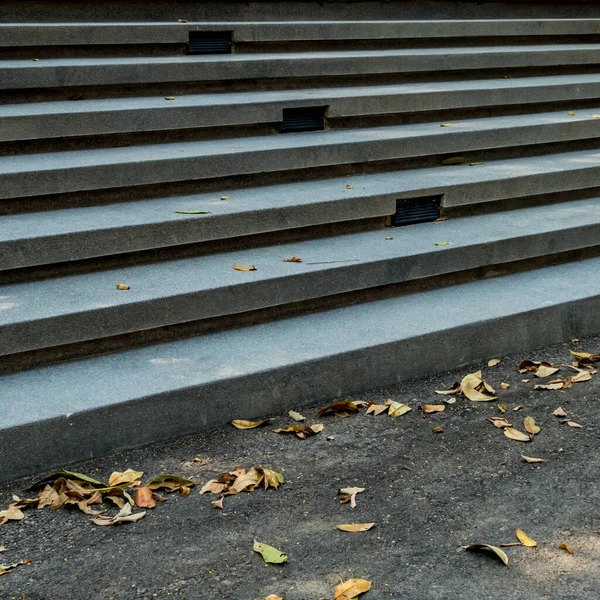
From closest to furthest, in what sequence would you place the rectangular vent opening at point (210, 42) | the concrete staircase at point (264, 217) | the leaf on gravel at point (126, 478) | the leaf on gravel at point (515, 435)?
the leaf on gravel at point (126, 478) → the leaf on gravel at point (515, 435) → the concrete staircase at point (264, 217) → the rectangular vent opening at point (210, 42)

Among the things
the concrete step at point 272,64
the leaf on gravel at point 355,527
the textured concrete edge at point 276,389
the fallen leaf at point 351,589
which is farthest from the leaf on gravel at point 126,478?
the concrete step at point 272,64

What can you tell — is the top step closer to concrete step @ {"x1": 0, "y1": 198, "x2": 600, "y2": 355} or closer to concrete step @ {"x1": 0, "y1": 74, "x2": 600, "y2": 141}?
concrete step @ {"x1": 0, "y1": 74, "x2": 600, "y2": 141}

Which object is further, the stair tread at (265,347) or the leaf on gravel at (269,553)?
the stair tread at (265,347)

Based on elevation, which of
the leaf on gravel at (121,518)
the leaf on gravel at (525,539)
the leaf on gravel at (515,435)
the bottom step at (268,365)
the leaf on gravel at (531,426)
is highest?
the bottom step at (268,365)

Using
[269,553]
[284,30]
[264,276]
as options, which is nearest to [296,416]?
[264,276]

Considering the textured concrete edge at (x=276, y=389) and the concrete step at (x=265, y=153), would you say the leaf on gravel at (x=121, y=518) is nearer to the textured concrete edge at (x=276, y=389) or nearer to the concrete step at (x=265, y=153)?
the textured concrete edge at (x=276, y=389)

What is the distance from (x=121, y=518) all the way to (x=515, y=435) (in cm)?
174

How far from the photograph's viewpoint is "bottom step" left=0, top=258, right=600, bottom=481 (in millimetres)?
3613

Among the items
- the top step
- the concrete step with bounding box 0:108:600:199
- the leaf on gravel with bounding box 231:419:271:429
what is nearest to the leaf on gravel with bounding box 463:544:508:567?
the leaf on gravel with bounding box 231:419:271:429

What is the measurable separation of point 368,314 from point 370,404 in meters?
0.61

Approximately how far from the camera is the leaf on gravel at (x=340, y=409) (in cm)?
410

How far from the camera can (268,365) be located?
401 centimetres

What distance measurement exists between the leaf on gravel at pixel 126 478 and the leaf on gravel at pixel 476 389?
165 cm

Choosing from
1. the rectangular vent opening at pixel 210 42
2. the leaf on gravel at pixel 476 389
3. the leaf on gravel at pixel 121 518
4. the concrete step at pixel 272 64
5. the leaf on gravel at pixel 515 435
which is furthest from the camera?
the rectangular vent opening at pixel 210 42
